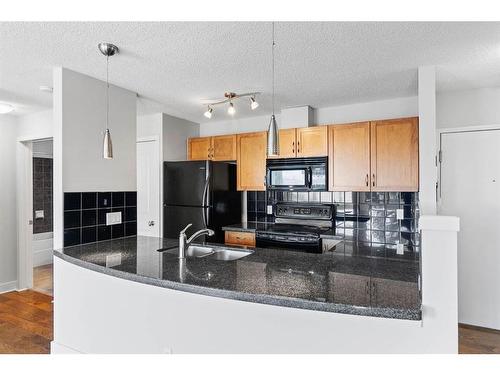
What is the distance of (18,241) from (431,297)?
4737 millimetres

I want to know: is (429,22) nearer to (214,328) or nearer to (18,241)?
(214,328)

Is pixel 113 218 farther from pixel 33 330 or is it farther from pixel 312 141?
pixel 312 141

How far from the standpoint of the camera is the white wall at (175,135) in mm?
4188

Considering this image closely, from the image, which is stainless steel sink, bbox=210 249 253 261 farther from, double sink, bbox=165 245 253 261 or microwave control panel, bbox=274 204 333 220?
microwave control panel, bbox=274 204 333 220

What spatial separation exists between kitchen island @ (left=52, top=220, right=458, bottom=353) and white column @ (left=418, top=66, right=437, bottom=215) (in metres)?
0.81

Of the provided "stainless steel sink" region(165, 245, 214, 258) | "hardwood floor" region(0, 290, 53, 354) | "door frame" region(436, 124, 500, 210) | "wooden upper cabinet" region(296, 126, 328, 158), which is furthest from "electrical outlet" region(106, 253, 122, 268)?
"door frame" region(436, 124, 500, 210)

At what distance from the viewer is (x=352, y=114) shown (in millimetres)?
3703

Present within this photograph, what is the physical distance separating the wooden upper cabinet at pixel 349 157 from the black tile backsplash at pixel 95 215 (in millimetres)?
2123

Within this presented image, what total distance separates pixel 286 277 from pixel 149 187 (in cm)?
306

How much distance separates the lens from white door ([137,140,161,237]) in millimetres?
4219

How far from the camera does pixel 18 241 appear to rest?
4195 millimetres

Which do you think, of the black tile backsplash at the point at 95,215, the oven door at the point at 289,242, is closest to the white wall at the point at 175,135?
the black tile backsplash at the point at 95,215
